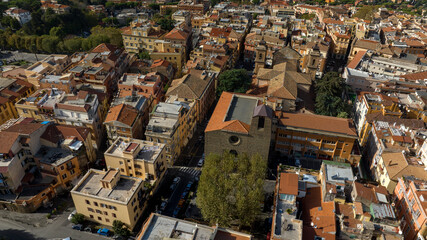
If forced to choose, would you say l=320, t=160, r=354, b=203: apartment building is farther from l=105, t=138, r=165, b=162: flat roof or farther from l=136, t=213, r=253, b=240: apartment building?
l=105, t=138, r=165, b=162: flat roof

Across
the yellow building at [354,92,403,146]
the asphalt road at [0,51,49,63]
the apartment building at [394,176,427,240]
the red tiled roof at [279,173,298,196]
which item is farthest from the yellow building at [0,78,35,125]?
the yellow building at [354,92,403,146]

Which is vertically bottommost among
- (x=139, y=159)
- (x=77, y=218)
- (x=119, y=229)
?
(x=77, y=218)

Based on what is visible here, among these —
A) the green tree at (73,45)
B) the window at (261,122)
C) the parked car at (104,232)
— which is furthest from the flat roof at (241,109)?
the green tree at (73,45)

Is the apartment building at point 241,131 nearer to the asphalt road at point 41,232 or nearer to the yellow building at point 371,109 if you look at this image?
the asphalt road at point 41,232

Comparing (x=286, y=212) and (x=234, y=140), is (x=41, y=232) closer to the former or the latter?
(x=234, y=140)

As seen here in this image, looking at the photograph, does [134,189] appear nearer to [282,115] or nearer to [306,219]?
[306,219]

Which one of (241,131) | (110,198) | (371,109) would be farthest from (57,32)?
(371,109)
